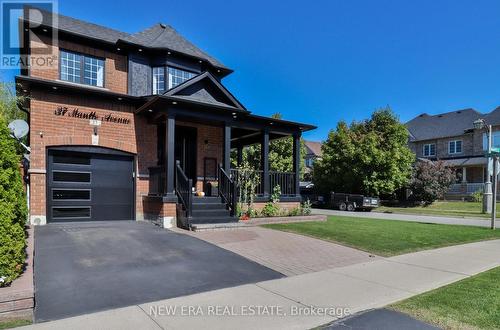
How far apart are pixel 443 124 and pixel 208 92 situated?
36737 millimetres

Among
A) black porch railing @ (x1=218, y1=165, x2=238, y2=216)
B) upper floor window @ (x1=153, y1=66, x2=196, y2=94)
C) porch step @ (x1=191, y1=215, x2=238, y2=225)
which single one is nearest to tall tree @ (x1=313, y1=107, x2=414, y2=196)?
black porch railing @ (x1=218, y1=165, x2=238, y2=216)

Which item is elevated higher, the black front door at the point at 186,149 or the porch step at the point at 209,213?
the black front door at the point at 186,149

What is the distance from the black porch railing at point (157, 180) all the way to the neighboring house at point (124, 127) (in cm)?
4

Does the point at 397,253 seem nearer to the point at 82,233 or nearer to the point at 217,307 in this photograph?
the point at 217,307

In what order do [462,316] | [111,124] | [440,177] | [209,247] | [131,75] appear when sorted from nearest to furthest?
[462,316] < [209,247] < [111,124] < [131,75] < [440,177]

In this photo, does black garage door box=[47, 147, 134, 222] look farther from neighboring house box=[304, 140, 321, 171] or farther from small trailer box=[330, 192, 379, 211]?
neighboring house box=[304, 140, 321, 171]

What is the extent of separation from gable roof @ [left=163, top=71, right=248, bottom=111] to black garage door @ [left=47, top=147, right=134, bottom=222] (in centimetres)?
308

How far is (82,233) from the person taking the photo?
8.78 metres

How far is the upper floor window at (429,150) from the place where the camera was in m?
40.1

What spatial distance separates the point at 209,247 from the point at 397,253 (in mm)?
4383

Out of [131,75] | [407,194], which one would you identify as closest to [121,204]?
[131,75]

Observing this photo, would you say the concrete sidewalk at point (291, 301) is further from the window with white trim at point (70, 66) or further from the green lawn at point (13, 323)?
the window with white trim at point (70, 66)

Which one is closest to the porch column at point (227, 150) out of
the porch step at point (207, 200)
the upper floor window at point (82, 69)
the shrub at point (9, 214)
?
the porch step at point (207, 200)

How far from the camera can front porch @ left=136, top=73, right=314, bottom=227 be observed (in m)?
10.8
